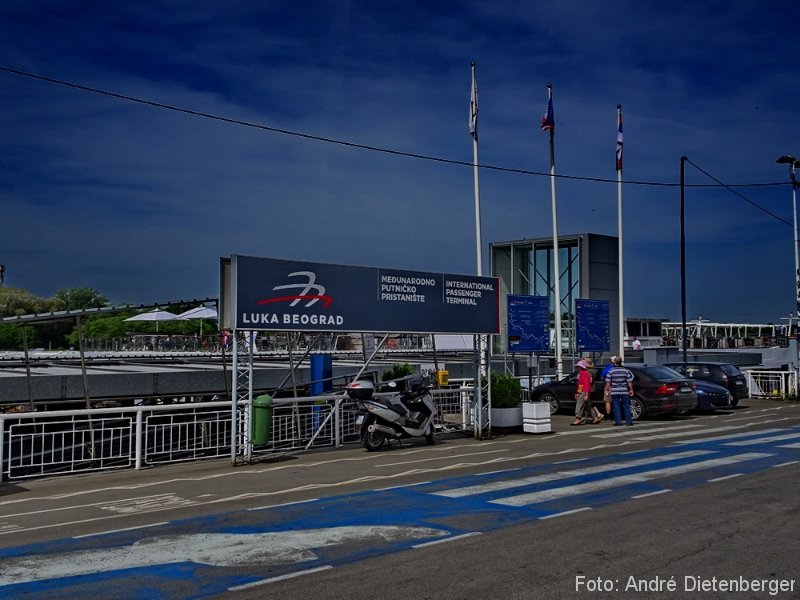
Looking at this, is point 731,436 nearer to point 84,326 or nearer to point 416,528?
point 416,528

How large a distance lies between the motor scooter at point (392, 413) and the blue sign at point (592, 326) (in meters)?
13.9

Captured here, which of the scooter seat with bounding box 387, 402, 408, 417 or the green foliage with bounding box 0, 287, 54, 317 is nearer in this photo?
the scooter seat with bounding box 387, 402, 408, 417

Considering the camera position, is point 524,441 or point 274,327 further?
point 524,441


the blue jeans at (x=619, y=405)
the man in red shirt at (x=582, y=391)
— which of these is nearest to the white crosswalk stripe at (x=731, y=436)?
the blue jeans at (x=619, y=405)

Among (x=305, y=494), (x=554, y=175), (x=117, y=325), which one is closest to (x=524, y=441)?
(x=305, y=494)

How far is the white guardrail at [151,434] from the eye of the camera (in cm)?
1252

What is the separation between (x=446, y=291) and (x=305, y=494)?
718 centimetres

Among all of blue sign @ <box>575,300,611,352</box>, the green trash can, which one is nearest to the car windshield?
blue sign @ <box>575,300,611,352</box>

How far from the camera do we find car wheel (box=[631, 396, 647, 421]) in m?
21.7

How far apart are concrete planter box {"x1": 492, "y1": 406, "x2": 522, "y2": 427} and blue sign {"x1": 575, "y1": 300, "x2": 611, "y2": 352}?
11015 millimetres

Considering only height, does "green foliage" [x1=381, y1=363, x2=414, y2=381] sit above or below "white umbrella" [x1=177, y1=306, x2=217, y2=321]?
below

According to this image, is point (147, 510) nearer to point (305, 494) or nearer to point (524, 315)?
point (305, 494)

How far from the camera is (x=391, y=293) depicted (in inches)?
620

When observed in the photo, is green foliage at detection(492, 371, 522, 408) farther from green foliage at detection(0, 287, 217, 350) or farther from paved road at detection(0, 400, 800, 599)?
green foliage at detection(0, 287, 217, 350)
